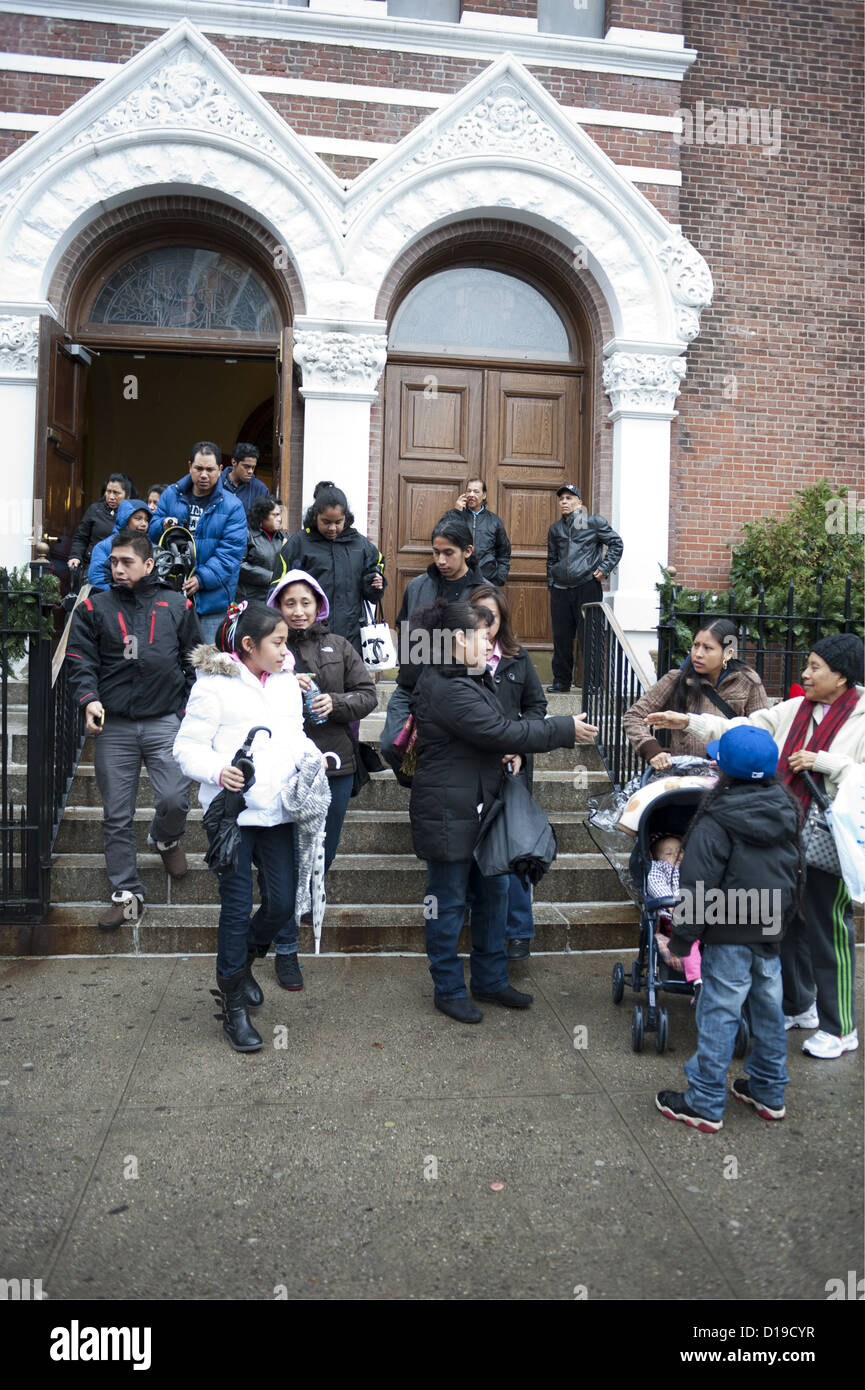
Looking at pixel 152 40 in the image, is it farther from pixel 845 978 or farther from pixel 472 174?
pixel 845 978

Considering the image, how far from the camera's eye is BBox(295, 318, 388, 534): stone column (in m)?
9.22

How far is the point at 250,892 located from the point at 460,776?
105 cm

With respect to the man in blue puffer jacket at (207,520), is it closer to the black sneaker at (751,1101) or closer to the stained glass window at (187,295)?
the stained glass window at (187,295)

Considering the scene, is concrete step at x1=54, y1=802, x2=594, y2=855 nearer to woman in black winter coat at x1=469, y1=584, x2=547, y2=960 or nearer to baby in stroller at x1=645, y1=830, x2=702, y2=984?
woman in black winter coat at x1=469, y1=584, x2=547, y2=960

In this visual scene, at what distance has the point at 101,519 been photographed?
8523 millimetres

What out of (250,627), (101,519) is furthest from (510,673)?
(101,519)

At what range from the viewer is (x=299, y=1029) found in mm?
4555

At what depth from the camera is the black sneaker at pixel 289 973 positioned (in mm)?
5012

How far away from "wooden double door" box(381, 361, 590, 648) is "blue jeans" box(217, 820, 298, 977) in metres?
5.72

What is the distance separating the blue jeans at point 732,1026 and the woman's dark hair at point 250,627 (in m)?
2.20

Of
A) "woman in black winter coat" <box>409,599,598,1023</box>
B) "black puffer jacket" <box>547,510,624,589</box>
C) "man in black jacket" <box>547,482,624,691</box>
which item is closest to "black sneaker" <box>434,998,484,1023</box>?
"woman in black winter coat" <box>409,599,598,1023</box>

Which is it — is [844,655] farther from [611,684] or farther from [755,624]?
[611,684]

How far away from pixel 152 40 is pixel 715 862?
29.7 feet

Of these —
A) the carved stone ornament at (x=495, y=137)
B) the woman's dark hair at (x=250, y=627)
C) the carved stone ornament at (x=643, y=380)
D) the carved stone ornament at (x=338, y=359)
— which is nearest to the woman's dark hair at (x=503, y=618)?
the woman's dark hair at (x=250, y=627)
